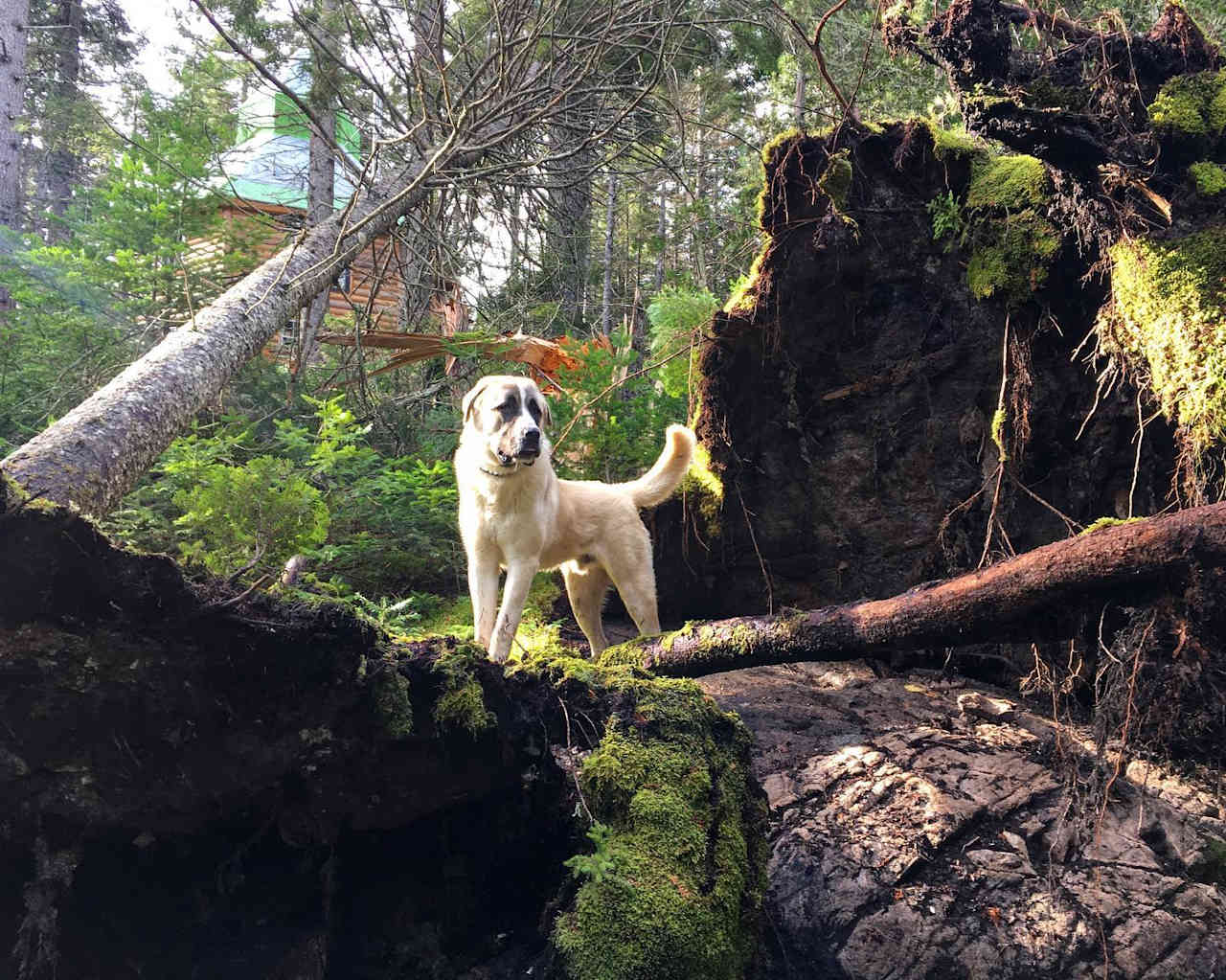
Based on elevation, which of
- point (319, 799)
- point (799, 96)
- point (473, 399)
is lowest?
point (319, 799)

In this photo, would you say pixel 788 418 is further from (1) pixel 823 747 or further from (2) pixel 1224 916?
(2) pixel 1224 916

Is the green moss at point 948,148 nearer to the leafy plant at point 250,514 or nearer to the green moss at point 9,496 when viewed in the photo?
the leafy plant at point 250,514

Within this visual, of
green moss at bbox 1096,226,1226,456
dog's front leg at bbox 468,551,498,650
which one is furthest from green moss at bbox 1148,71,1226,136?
dog's front leg at bbox 468,551,498,650

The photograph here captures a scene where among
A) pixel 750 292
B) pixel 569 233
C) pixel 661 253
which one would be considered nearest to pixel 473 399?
pixel 750 292

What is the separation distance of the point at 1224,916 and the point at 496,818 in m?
3.00

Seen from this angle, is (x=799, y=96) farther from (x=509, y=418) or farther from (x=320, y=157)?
(x=509, y=418)

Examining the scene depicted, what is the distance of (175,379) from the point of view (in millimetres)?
5285

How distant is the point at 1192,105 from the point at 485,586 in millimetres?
4844

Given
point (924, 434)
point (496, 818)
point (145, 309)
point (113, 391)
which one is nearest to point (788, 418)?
point (924, 434)

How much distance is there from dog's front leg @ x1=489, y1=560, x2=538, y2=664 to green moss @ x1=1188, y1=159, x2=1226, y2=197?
4.23m

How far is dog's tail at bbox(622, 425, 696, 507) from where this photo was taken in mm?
5539

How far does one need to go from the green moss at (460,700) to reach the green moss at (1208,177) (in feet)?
15.0

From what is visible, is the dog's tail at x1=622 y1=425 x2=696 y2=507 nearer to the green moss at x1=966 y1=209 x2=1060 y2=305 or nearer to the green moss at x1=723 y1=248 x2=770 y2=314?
the green moss at x1=723 y1=248 x2=770 y2=314

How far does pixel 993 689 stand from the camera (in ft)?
17.4
